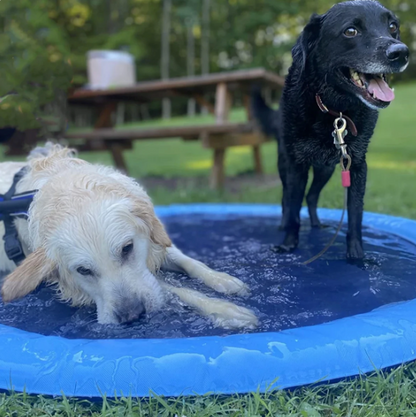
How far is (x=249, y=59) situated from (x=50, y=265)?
30410 mm

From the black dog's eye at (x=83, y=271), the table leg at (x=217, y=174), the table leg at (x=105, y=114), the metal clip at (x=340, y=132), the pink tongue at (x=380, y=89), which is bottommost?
the table leg at (x=217, y=174)

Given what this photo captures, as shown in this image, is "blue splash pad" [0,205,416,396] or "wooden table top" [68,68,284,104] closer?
"blue splash pad" [0,205,416,396]

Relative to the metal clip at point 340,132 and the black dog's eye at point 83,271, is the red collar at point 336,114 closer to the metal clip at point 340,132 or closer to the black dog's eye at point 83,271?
the metal clip at point 340,132

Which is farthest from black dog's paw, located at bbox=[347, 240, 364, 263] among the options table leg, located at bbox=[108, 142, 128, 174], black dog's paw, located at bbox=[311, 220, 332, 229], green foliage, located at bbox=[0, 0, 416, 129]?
green foliage, located at bbox=[0, 0, 416, 129]

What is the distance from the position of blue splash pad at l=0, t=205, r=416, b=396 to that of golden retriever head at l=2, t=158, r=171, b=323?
0.12 m

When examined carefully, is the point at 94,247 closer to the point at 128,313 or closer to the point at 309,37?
the point at 128,313

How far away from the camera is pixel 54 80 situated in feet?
17.1

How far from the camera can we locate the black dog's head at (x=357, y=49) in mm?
2350

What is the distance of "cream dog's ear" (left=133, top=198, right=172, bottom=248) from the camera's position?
2555 millimetres

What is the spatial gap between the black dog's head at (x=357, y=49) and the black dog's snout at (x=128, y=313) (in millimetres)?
1625

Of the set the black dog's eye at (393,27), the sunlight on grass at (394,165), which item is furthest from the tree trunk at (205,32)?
the black dog's eye at (393,27)

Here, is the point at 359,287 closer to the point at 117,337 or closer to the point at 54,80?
the point at 117,337

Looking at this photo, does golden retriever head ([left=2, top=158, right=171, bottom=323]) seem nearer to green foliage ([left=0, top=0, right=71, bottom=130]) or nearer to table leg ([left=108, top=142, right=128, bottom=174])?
green foliage ([left=0, top=0, right=71, bottom=130])

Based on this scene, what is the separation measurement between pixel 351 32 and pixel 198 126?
13.6 ft
